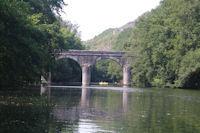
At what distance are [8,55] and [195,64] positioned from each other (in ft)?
106

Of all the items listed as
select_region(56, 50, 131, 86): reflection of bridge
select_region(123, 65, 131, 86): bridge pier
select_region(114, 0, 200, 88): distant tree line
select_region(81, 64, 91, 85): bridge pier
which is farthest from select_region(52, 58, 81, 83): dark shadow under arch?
select_region(114, 0, 200, 88): distant tree line

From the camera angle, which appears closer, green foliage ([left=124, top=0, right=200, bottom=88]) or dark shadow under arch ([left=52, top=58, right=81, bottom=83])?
green foliage ([left=124, top=0, right=200, bottom=88])

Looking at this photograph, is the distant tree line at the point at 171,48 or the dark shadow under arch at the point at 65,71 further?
the dark shadow under arch at the point at 65,71

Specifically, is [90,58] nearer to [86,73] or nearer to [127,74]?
[86,73]

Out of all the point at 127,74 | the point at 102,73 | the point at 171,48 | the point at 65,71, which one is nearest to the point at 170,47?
the point at 171,48

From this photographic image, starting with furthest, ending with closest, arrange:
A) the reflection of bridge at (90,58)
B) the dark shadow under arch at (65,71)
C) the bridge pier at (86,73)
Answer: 1. the dark shadow under arch at (65,71)
2. the bridge pier at (86,73)
3. the reflection of bridge at (90,58)

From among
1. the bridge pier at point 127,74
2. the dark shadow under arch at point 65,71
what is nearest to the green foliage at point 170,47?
the bridge pier at point 127,74

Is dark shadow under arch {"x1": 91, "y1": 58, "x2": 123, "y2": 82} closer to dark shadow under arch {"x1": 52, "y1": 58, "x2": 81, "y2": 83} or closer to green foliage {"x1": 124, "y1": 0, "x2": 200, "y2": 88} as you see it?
dark shadow under arch {"x1": 52, "y1": 58, "x2": 81, "y2": 83}

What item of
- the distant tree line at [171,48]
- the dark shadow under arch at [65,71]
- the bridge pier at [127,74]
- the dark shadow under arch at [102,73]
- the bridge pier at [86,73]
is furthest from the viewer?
the dark shadow under arch at [102,73]

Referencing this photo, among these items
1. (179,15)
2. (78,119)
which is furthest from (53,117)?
(179,15)

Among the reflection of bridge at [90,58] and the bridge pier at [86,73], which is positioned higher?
the reflection of bridge at [90,58]

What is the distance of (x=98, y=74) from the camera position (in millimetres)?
106625

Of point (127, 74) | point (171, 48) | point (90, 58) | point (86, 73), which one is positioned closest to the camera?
point (171, 48)

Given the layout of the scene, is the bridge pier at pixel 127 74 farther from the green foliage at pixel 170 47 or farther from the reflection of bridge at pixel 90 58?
the green foliage at pixel 170 47
